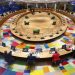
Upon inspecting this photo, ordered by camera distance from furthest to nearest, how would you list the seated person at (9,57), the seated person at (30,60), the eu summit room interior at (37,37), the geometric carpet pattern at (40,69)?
the seated person at (9,57), the eu summit room interior at (37,37), the seated person at (30,60), the geometric carpet pattern at (40,69)

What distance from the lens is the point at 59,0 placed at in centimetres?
3369

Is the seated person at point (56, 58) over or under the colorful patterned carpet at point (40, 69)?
over

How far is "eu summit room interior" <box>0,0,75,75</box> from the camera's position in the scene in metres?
18.2

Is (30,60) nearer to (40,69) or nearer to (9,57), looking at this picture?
(40,69)

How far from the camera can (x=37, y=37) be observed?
22.5 metres

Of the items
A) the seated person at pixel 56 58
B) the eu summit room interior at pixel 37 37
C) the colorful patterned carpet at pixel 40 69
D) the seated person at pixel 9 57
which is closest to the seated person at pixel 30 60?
the eu summit room interior at pixel 37 37

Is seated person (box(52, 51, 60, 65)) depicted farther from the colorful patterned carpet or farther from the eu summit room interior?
the colorful patterned carpet

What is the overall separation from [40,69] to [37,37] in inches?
212

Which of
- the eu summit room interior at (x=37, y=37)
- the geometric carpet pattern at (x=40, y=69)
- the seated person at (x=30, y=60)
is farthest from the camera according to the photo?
the eu summit room interior at (x=37, y=37)

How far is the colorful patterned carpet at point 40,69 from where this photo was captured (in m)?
17.7

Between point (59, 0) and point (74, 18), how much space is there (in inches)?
301

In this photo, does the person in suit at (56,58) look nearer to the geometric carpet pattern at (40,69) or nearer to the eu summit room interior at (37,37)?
the eu summit room interior at (37,37)

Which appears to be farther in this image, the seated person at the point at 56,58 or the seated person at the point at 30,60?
the seated person at the point at 30,60

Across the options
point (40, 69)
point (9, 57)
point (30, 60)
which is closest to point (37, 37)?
point (30, 60)
